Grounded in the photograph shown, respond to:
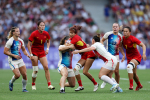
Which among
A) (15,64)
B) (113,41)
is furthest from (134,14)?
(15,64)

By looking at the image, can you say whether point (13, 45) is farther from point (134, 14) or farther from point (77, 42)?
point (134, 14)

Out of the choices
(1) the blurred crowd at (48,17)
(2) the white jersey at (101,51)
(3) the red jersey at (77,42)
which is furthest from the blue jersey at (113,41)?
(1) the blurred crowd at (48,17)

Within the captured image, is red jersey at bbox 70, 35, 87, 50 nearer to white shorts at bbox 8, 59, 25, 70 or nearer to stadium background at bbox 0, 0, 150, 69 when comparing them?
white shorts at bbox 8, 59, 25, 70

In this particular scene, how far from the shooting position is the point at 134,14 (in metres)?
28.8

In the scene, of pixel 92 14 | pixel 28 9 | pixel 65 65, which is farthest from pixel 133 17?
pixel 65 65

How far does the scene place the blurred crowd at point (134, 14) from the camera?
26.9 metres

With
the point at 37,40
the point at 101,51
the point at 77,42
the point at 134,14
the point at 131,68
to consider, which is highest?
the point at 134,14

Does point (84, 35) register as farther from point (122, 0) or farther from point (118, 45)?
point (118, 45)

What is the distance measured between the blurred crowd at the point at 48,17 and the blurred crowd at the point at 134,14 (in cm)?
327

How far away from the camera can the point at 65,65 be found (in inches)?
331

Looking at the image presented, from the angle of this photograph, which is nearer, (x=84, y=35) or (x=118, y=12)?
(x=84, y=35)

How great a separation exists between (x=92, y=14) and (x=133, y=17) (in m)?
4.46

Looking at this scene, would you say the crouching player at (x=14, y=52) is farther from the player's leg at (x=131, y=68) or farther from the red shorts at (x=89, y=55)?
the player's leg at (x=131, y=68)

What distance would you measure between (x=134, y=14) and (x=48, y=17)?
30.8 ft
